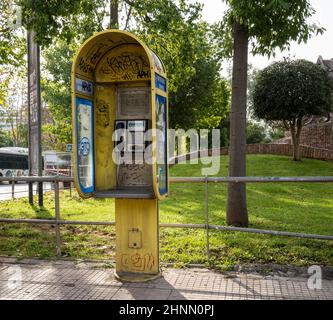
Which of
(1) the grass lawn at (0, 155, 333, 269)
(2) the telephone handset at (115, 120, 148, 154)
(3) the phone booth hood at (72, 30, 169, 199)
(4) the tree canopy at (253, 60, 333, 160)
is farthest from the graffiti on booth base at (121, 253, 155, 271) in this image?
(4) the tree canopy at (253, 60, 333, 160)

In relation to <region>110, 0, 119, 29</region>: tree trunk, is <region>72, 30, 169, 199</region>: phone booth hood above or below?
below

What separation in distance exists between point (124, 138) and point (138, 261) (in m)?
1.46

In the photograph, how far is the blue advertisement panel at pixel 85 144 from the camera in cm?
514

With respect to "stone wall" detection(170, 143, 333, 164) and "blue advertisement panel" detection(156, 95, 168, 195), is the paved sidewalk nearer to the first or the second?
"blue advertisement panel" detection(156, 95, 168, 195)

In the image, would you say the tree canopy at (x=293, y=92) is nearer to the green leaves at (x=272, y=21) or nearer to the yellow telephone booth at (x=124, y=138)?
the green leaves at (x=272, y=21)

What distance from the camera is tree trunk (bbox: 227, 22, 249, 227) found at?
7.72 metres

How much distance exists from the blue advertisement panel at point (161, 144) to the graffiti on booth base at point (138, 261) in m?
0.76

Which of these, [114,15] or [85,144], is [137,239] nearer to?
[85,144]

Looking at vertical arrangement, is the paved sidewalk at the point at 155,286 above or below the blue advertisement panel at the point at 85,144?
below

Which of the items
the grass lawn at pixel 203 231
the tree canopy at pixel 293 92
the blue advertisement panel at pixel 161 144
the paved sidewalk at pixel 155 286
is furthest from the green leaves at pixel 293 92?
the paved sidewalk at pixel 155 286

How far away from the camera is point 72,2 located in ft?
25.7

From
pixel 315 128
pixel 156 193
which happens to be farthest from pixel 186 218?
pixel 315 128
